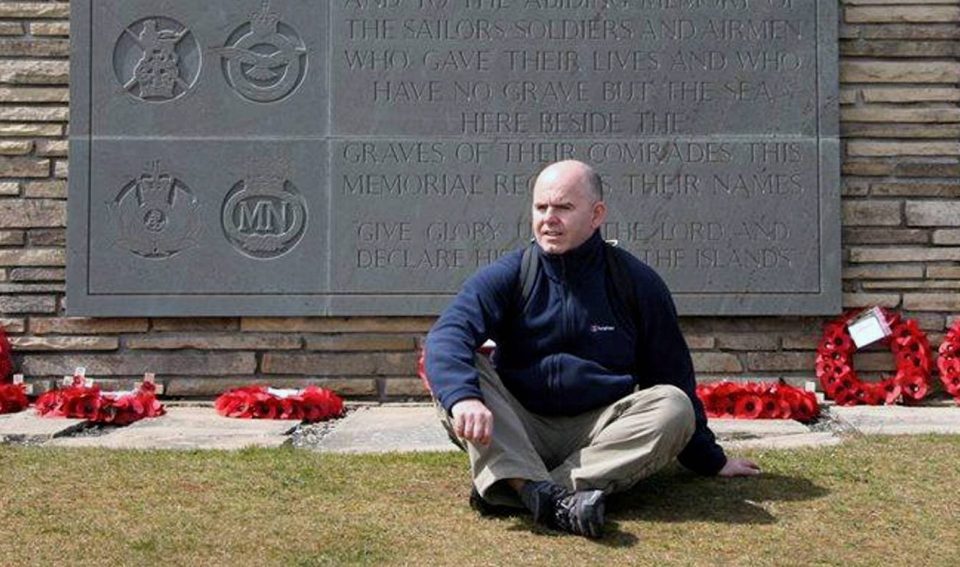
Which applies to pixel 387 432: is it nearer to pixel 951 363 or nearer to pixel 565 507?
pixel 565 507

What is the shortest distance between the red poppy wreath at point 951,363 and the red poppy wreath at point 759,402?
0.86 metres

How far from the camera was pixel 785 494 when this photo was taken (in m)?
3.45

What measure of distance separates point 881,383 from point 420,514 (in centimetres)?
346

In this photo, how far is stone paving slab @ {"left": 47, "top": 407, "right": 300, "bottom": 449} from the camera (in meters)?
4.47

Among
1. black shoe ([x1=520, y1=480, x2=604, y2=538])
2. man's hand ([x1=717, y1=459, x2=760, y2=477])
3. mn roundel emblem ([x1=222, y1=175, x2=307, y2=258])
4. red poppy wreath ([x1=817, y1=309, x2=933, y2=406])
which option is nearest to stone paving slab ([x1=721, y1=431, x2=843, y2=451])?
man's hand ([x1=717, y1=459, x2=760, y2=477])

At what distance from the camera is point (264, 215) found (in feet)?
19.4

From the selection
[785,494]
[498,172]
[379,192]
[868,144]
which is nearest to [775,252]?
[868,144]

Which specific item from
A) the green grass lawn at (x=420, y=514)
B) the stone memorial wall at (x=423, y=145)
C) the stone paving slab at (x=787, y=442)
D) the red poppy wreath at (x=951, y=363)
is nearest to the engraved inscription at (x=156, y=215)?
the stone memorial wall at (x=423, y=145)

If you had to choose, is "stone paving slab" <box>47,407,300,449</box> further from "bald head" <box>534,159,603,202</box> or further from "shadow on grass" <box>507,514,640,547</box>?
"bald head" <box>534,159,603,202</box>

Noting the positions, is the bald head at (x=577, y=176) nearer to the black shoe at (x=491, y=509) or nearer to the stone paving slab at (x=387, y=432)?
the black shoe at (x=491, y=509)

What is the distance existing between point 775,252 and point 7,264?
13.4 ft

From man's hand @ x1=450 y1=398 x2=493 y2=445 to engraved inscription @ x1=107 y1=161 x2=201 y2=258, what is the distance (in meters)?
3.31

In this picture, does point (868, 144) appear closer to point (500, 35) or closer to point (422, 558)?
point (500, 35)

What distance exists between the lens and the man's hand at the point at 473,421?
2.95m
